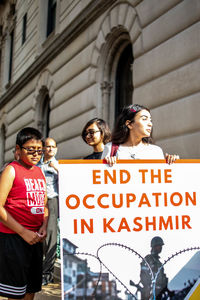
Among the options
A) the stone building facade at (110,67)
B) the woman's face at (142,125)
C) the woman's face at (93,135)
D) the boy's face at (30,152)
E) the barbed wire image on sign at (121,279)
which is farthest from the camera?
the stone building facade at (110,67)

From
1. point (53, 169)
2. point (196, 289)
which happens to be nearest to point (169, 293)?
point (196, 289)

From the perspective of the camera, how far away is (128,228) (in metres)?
2.39

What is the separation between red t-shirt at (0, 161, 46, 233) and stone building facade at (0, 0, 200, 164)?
3.46 metres

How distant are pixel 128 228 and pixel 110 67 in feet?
22.7

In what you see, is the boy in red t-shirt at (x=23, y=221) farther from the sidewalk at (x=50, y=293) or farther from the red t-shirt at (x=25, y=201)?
the sidewalk at (x=50, y=293)

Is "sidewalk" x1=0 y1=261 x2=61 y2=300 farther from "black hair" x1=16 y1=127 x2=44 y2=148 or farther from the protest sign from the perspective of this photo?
"black hair" x1=16 y1=127 x2=44 y2=148

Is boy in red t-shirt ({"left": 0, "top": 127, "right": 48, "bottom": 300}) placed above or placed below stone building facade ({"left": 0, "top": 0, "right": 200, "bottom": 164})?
below

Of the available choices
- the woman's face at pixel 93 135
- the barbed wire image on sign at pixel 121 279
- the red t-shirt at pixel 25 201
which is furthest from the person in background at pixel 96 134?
the barbed wire image on sign at pixel 121 279

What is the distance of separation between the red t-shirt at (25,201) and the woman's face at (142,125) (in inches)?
36.1

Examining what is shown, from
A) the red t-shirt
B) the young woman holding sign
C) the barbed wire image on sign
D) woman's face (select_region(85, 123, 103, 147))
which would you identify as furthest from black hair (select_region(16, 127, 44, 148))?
woman's face (select_region(85, 123, 103, 147))

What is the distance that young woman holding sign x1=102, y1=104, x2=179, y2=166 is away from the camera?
2.76 metres

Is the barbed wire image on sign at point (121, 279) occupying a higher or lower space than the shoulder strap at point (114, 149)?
lower

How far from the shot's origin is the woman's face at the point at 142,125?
9.04 ft

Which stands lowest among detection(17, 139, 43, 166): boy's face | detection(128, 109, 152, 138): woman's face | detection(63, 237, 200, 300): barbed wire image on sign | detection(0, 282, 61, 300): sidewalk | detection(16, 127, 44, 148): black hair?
detection(0, 282, 61, 300): sidewalk
